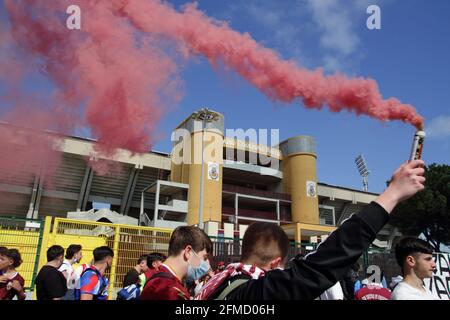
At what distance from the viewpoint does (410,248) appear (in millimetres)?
3543

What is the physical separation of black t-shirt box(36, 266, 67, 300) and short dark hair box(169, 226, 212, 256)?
3195 millimetres

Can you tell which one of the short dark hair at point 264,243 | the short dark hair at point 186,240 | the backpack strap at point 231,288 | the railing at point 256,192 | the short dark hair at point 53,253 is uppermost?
the railing at point 256,192

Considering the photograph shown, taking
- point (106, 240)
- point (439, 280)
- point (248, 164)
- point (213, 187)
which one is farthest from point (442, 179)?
point (106, 240)

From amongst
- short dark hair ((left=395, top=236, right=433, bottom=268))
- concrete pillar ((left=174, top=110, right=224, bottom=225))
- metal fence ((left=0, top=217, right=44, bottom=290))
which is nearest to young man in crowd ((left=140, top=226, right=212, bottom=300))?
short dark hair ((left=395, top=236, right=433, bottom=268))

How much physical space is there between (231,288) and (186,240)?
3.49 feet

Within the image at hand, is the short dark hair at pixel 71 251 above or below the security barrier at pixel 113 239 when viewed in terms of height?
below

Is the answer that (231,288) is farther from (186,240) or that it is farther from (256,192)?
(256,192)

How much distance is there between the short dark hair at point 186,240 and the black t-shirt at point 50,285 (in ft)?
10.5

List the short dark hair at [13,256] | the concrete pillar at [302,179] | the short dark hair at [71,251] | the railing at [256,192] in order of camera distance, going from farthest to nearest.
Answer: the concrete pillar at [302,179] < the railing at [256,192] < the short dark hair at [71,251] < the short dark hair at [13,256]

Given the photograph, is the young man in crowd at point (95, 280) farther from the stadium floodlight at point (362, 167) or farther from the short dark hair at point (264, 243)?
the stadium floodlight at point (362, 167)

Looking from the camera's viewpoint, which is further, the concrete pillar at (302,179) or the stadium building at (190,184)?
the concrete pillar at (302,179)

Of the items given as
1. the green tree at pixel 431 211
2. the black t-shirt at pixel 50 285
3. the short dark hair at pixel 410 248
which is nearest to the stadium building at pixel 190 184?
the green tree at pixel 431 211

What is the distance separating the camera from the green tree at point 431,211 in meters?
38.4
